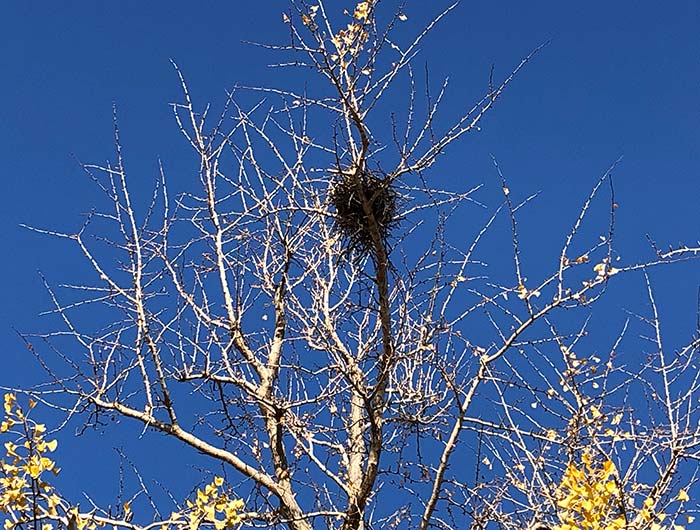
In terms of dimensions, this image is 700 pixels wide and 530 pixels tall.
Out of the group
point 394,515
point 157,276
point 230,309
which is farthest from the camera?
point 394,515

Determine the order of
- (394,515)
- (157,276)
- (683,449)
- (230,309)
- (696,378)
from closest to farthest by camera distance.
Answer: (683,449) < (696,378) < (157,276) < (230,309) < (394,515)

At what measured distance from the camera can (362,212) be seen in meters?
4.95

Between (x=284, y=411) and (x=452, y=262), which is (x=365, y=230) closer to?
(x=452, y=262)

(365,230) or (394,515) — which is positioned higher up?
(365,230)

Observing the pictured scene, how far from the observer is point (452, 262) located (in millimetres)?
4707

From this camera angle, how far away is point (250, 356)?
17.5 feet

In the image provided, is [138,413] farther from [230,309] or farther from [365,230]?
[365,230]

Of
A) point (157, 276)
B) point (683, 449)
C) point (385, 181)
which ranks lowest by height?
point (683, 449)

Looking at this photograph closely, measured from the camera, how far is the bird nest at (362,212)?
4801 millimetres

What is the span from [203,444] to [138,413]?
42 cm

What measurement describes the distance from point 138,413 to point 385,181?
6.05 ft

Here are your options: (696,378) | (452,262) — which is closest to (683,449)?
(696,378)

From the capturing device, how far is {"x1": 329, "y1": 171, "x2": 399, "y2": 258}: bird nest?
480cm

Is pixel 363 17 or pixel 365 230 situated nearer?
pixel 363 17
